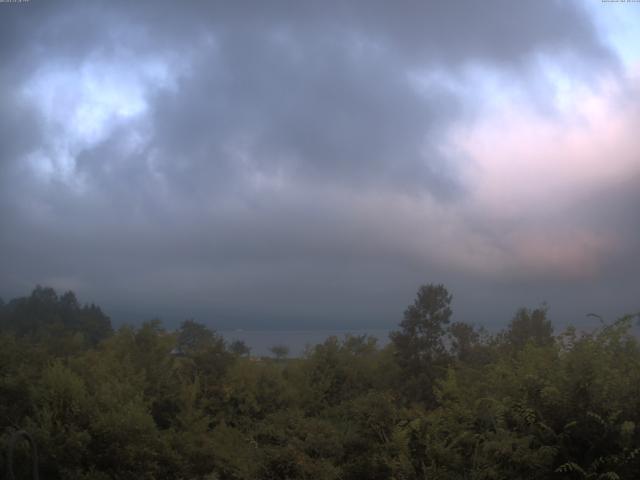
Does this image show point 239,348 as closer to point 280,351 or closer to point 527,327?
point 280,351

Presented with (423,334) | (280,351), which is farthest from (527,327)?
(280,351)

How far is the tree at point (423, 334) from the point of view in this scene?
14.9 meters

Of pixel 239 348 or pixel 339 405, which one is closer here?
pixel 339 405

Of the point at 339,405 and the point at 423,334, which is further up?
the point at 423,334

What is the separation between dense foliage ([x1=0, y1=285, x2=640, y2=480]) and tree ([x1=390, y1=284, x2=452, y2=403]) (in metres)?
0.03

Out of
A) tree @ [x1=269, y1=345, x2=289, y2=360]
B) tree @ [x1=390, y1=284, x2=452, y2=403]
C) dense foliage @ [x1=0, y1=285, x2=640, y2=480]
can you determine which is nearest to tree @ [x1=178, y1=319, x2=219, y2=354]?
dense foliage @ [x1=0, y1=285, x2=640, y2=480]

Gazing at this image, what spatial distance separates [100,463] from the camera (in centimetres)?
929

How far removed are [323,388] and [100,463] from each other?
264 inches

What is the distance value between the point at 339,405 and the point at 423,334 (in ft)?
9.10

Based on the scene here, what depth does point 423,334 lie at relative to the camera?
15172mm

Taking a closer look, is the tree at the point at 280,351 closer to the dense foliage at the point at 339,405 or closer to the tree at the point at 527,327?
the dense foliage at the point at 339,405

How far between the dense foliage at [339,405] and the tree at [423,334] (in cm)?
3

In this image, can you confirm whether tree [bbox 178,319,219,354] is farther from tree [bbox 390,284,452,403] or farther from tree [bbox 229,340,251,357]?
tree [bbox 390,284,452,403]

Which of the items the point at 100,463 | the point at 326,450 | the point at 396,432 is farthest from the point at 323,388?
the point at 100,463
